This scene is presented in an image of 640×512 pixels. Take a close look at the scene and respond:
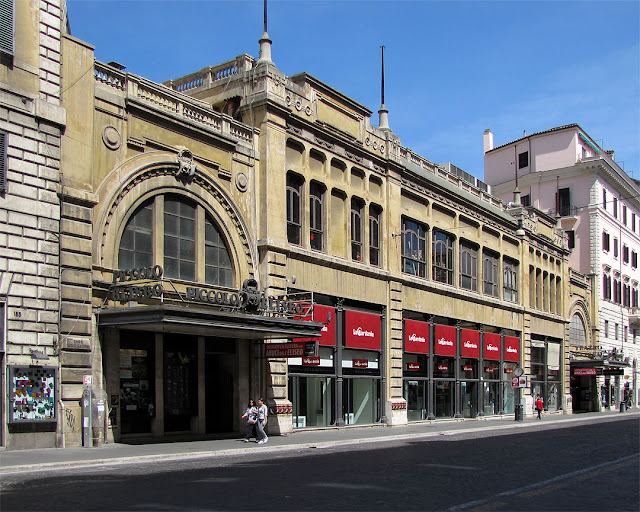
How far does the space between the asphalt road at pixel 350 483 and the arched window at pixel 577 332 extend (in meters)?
45.4

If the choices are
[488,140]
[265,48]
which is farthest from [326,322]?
[488,140]

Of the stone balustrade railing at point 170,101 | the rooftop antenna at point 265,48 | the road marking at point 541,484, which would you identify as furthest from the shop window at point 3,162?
the road marking at point 541,484

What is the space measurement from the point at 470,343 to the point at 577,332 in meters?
24.9

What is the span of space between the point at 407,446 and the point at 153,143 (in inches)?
519

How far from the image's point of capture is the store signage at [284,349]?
27812 mm

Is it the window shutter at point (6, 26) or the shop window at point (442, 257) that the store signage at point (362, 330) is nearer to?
the shop window at point (442, 257)

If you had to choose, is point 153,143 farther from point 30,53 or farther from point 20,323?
point 20,323

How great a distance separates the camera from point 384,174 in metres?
38.9

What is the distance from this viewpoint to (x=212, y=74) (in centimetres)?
3409

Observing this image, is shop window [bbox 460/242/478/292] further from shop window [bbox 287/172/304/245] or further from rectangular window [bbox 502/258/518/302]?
shop window [bbox 287/172/304/245]

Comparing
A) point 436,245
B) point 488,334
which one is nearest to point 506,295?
point 488,334

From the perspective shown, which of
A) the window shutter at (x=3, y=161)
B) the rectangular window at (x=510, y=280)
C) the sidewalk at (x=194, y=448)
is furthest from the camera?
the rectangular window at (x=510, y=280)

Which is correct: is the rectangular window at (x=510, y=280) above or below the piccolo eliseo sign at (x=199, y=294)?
above

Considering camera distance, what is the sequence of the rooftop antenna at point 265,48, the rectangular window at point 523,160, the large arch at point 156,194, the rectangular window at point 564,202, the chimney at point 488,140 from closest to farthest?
the large arch at point 156,194 < the rooftop antenna at point 265,48 < the rectangular window at point 564,202 < the rectangular window at point 523,160 < the chimney at point 488,140
